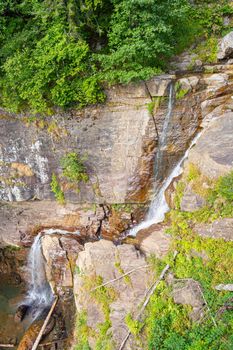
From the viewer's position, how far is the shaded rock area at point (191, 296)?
685 centimetres

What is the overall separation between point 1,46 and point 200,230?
7572 mm

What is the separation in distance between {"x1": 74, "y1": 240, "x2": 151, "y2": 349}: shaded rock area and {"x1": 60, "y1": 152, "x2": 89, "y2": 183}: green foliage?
241 centimetres

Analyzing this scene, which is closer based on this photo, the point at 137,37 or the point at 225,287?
the point at 225,287

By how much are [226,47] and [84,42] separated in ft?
12.9

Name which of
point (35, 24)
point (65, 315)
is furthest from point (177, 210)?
point (35, 24)

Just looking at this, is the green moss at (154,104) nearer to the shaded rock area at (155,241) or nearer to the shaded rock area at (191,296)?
the shaded rock area at (155,241)

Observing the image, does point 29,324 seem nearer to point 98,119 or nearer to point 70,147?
point 70,147

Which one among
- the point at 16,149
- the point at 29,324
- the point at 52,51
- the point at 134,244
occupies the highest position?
the point at 52,51

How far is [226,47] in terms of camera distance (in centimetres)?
847

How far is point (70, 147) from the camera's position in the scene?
10.0m

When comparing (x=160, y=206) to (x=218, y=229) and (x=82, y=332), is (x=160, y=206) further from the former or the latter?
(x=82, y=332)

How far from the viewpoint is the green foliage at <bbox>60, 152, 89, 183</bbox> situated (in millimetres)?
9977

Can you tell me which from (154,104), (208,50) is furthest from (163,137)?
(208,50)

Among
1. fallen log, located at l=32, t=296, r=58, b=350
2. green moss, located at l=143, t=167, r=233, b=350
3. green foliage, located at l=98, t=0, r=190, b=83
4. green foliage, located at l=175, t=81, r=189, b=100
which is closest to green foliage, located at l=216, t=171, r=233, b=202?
green moss, located at l=143, t=167, r=233, b=350
